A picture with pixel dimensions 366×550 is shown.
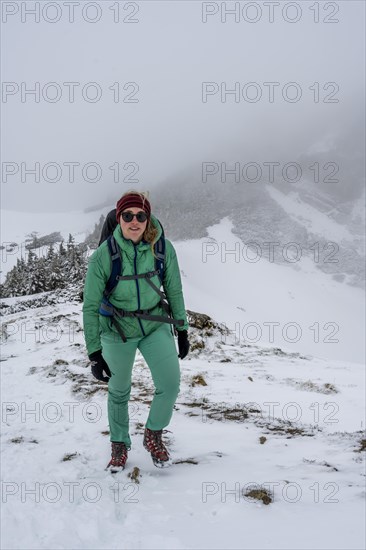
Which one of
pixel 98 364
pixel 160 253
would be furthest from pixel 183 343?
pixel 160 253

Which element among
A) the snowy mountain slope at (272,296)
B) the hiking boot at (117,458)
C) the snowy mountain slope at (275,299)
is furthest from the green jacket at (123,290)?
the snowy mountain slope at (275,299)

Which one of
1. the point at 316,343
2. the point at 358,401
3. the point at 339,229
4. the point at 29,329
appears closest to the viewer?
the point at 358,401

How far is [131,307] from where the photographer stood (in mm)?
3842

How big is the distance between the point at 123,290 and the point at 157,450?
194cm

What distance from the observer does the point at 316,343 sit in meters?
37.6

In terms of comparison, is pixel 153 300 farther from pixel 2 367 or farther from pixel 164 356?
pixel 2 367

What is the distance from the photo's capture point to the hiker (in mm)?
3760

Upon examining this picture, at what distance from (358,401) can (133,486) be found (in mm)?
5616

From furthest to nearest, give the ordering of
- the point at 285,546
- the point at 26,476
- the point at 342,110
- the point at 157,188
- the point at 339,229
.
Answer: the point at 342,110 < the point at 157,188 < the point at 339,229 < the point at 26,476 < the point at 285,546

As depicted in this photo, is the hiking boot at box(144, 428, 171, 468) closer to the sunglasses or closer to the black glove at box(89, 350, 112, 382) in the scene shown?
the black glove at box(89, 350, 112, 382)

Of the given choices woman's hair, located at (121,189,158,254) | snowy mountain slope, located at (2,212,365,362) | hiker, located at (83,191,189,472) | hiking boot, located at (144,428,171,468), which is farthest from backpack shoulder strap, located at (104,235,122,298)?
snowy mountain slope, located at (2,212,365,362)

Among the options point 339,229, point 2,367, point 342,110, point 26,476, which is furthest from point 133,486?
point 342,110

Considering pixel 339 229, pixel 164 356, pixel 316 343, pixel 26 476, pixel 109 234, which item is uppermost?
pixel 339 229

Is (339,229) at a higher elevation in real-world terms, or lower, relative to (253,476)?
higher
